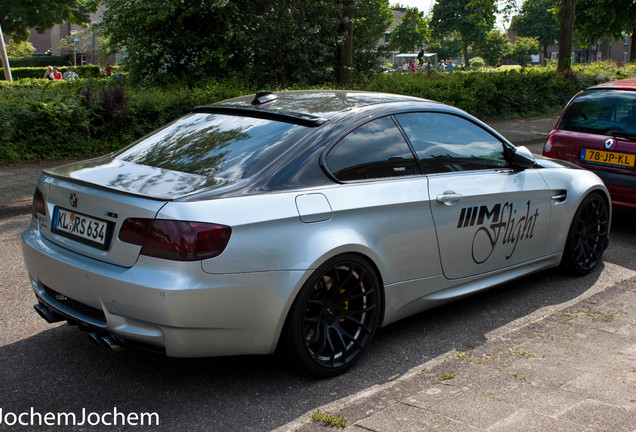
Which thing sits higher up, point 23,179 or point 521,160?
point 521,160

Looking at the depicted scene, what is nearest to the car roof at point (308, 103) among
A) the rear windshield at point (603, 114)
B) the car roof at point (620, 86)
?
A: the rear windshield at point (603, 114)

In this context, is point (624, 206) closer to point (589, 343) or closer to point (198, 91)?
point (589, 343)

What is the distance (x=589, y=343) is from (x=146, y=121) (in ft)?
31.2

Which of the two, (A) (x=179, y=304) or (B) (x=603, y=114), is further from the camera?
(B) (x=603, y=114)

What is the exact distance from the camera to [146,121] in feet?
39.0

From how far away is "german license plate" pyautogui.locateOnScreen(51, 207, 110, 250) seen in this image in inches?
132

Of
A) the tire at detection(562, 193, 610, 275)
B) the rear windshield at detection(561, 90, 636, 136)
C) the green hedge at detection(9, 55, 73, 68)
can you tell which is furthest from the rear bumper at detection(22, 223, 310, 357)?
the green hedge at detection(9, 55, 73, 68)

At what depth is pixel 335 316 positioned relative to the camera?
145 inches

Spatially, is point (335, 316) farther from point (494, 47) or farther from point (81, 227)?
point (494, 47)

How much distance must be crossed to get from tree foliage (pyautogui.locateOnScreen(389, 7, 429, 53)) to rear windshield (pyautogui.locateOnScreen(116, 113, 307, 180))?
306 feet

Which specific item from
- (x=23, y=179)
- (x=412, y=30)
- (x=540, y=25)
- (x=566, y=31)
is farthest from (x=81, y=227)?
(x=540, y=25)

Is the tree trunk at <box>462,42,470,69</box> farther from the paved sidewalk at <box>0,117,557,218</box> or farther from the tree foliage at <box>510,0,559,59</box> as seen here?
the paved sidewalk at <box>0,117,557,218</box>

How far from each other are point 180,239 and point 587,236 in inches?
150

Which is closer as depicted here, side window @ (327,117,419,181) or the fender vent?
side window @ (327,117,419,181)
